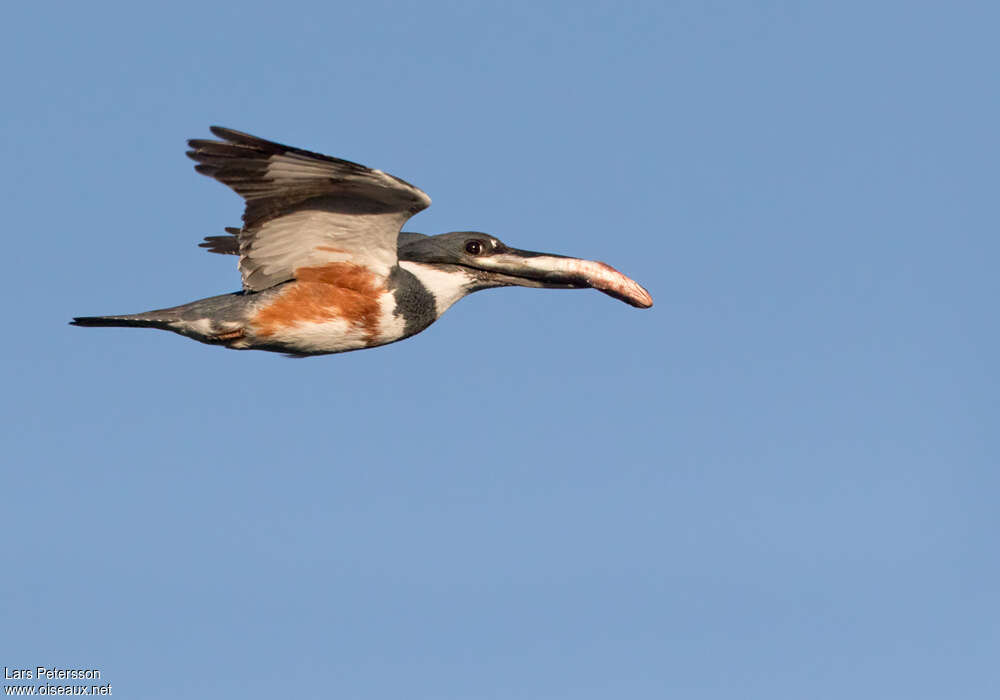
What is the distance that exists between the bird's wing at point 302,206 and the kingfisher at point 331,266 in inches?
0.5

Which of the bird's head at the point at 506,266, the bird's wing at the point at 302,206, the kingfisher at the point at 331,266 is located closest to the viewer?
the bird's wing at the point at 302,206

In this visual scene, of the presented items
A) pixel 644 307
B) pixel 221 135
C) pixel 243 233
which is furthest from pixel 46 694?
pixel 644 307

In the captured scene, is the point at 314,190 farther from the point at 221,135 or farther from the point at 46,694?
the point at 46,694

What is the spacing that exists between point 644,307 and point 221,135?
5332mm

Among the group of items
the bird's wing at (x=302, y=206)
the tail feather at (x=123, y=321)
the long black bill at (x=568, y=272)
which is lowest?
the tail feather at (x=123, y=321)

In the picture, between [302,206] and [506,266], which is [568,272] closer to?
[506,266]

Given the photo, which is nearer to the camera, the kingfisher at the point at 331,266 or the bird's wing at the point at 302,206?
the bird's wing at the point at 302,206

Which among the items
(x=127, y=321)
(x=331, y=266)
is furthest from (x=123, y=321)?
(x=331, y=266)

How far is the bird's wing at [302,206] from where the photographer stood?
12.1 m

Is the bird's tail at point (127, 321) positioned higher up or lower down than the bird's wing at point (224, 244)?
lower down

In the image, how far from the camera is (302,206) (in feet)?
42.3

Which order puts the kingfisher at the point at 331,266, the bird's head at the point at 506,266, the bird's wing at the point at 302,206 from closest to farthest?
the bird's wing at the point at 302,206, the kingfisher at the point at 331,266, the bird's head at the point at 506,266

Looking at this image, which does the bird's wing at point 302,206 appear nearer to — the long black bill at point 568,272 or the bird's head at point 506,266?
the bird's head at point 506,266

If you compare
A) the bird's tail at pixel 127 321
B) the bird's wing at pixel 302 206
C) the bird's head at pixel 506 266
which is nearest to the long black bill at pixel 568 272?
the bird's head at pixel 506 266
